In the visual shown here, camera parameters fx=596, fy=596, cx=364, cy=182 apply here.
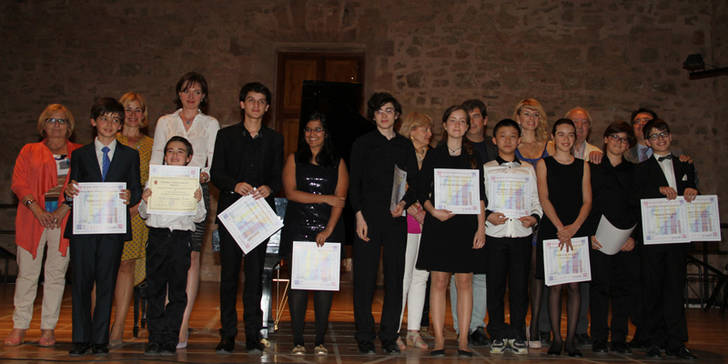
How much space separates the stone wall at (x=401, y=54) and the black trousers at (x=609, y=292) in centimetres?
472

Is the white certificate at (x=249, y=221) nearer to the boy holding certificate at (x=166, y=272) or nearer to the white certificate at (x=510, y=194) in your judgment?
the boy holding certificate at (x=166, y=272)

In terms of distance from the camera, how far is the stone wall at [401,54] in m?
8.22

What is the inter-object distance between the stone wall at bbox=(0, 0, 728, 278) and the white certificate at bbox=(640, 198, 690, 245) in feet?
15.5

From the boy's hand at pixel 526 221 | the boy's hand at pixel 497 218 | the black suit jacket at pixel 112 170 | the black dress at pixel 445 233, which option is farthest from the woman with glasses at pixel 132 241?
the boy's hand at pixel 526 221

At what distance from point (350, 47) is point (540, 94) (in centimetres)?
272

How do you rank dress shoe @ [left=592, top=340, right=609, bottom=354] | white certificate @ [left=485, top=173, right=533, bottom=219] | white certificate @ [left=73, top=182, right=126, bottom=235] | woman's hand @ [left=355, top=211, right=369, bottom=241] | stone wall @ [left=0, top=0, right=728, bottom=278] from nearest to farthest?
white certificate @ [left=73, top=182, right=126, bottom=235]
woman's hand @ [left=355, top=211, right=369, bottom=241]
white certificate @ [left=485, top=173, right=533, bottom=219]
dress shoe @ [left=592, top=340, right=609, bottom=354]
stone wall @ [left=0, top=0, right=728, bottom=278]

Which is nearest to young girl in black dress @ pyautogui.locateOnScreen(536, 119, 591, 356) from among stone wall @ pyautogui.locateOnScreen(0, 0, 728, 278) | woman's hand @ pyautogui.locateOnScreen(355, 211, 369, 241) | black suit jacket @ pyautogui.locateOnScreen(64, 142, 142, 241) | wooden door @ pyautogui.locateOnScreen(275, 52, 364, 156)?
woman's hand @ pyautogui.locateOnScreen(355, 211, 369, 241)

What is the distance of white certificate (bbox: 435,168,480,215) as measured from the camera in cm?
341

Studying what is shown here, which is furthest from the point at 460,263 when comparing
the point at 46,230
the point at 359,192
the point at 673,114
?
the point at 673,114

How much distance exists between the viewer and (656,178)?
3729 millimetres

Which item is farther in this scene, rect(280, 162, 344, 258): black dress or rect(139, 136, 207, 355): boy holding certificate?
rect(280, 162, 344, 258): black dress

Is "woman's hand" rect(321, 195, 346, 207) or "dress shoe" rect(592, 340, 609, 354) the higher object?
"woman's hand" rect(321, 195, 346, 207)

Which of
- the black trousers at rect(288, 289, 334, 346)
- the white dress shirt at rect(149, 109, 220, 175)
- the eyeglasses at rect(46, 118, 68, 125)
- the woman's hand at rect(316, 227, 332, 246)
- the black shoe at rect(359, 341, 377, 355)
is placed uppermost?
the eyeglasses at rect(46, 118, 68, 125)

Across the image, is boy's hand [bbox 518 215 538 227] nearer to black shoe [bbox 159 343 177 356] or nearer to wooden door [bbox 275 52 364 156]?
black shoe [bbox 159 343 177 356]
